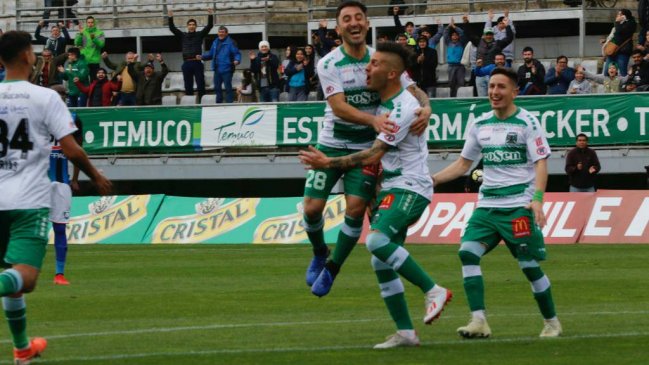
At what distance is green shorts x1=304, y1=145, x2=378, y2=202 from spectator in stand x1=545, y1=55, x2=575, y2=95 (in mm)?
18632

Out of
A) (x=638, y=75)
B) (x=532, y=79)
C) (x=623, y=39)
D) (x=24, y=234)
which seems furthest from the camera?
(x=532, y=79)

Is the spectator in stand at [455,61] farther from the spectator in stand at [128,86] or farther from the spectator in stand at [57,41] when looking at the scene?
the spectator in stand at [57,41]

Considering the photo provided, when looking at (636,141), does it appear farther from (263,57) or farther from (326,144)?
(326,144)

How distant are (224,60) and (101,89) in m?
3.19

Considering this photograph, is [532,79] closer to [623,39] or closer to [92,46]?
[623,39]

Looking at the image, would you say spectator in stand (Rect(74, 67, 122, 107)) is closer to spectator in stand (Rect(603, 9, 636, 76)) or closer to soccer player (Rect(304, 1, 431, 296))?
spectator in stand (Rect(603, 9, 636, 76))

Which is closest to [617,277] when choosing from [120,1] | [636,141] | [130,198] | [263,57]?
[636,141]

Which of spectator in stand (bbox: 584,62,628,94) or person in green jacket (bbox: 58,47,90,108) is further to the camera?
person in green jacket (bbox: 58,47,90,108)

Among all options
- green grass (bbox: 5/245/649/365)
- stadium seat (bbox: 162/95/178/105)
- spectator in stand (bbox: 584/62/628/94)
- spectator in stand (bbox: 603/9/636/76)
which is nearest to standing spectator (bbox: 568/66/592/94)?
spectator in stand (bbox: 584/62/628/94)

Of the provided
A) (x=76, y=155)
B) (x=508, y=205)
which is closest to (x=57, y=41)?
(x=508, y=205)

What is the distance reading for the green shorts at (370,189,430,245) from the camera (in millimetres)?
11906

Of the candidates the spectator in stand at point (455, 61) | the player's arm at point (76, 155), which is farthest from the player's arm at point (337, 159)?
the spectator in stand at point (455, 61)

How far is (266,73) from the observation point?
35750 mm

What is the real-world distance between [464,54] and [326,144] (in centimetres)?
2100
